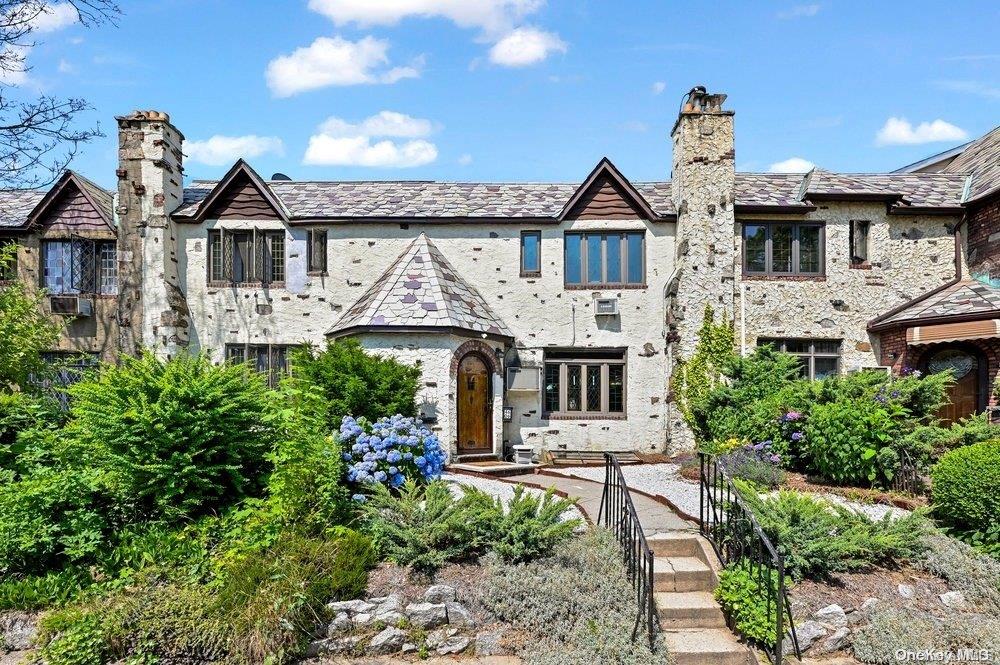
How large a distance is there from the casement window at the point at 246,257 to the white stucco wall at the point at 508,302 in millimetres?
192

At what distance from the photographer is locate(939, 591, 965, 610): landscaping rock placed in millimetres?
6382

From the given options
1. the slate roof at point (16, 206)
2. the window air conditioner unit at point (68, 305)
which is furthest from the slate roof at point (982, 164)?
the slate roof at point (16, 206)

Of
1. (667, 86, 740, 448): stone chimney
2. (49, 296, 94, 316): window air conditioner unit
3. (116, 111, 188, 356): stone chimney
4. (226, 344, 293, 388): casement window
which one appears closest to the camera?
(667, 86, 740, 448): stone chimney

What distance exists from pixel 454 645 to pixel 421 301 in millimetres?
8694

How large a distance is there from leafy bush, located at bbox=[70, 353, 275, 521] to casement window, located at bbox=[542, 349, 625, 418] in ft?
30.1

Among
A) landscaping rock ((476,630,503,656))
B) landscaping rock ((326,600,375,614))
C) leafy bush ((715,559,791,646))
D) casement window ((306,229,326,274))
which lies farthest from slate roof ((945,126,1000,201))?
landscaping rock ((326,600,375,614))

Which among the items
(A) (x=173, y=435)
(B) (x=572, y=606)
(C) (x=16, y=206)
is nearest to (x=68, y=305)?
(C) (x=16, y=206)

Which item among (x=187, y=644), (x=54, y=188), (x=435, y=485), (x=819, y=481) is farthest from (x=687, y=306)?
(x=54, y=188)

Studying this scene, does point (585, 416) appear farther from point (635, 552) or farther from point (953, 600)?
point (953, 600)

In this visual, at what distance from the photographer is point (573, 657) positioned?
5715 millimetres

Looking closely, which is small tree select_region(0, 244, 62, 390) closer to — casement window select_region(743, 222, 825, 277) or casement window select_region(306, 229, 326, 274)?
casement window select_region(306, 229, 326, 274)

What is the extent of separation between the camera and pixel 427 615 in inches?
248

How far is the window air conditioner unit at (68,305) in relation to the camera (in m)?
15.5

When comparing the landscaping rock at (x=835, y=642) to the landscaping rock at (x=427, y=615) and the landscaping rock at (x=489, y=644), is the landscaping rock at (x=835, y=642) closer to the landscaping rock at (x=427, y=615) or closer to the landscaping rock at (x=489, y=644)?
the landscaping rock at (x=489, y=644)
